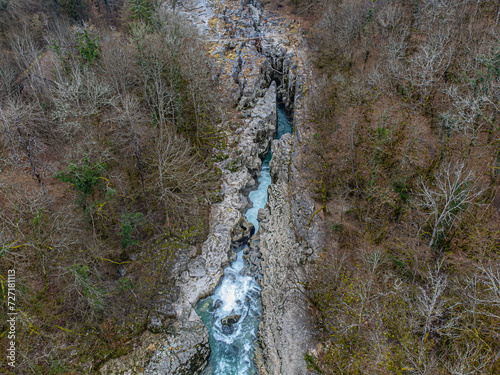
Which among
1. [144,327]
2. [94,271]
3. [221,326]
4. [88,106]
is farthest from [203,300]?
[88,106]

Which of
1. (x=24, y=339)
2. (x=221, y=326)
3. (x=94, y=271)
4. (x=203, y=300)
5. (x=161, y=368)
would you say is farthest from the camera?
(x=203, y=300)

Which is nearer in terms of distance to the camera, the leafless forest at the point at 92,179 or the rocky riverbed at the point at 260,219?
the leafless forest at the point at 92,179

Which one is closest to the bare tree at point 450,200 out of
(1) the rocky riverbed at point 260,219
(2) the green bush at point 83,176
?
(1) the rocky riverbed at point 260,219

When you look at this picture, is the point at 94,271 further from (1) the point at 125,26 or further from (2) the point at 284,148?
(1) the point at 125,26

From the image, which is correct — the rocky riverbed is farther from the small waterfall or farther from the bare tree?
the bare tree

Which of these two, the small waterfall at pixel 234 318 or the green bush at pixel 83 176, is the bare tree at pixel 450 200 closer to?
the small waterfall at pixel 234 318

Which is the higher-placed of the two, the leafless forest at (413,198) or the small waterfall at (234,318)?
the leafless forest at (413,198)
